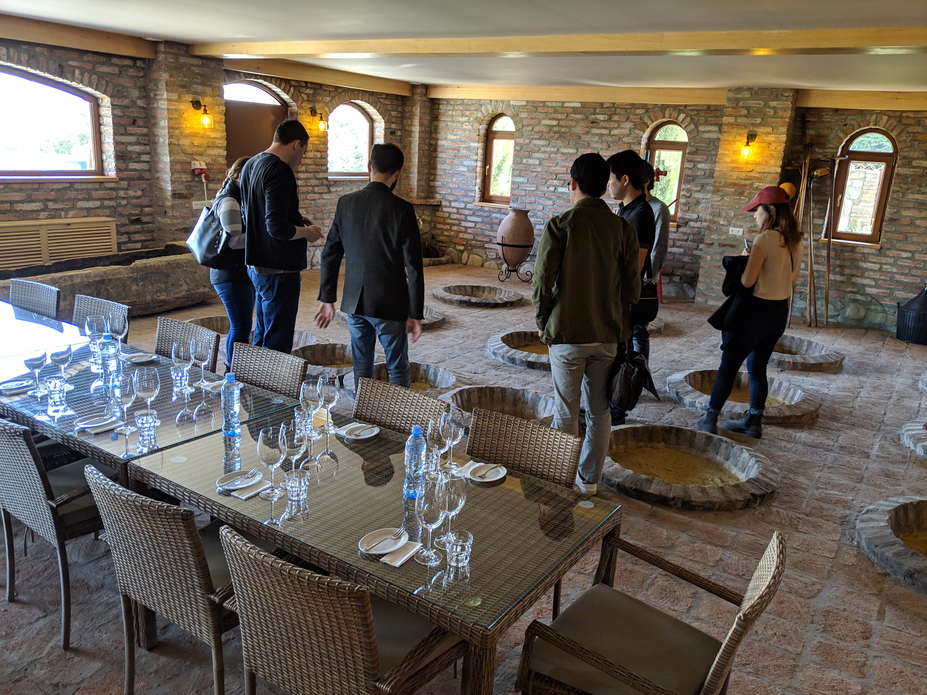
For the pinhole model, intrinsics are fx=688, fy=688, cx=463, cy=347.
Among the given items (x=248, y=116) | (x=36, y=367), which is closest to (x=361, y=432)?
(x=36, y=367)

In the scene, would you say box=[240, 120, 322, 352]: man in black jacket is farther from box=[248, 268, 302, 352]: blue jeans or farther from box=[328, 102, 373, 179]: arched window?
box=[328, 102, 373, 179]: arched window

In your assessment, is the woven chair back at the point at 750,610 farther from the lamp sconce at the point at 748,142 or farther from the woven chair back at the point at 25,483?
Result: the lamp sconce at the point at 748,142

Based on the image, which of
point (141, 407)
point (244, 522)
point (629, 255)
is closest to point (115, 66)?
point (141, 407)

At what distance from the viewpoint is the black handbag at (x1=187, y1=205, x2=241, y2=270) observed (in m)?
4.17

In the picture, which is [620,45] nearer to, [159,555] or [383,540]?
[383,540]

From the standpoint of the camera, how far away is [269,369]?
3340 millimetres

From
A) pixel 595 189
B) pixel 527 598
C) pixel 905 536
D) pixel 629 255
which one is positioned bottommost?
pixel 905 536

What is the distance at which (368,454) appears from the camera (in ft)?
8.22

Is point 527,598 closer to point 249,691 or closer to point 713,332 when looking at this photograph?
point 249,691

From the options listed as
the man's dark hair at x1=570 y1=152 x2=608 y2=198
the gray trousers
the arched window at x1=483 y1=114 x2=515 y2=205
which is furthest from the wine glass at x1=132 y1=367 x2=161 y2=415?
the arched window at x1=483 y1=114 x2=515 y2=205

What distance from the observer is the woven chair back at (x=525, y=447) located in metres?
2.49

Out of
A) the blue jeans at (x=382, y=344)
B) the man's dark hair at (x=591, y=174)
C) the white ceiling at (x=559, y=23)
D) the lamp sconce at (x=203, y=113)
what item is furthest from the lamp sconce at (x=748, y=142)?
the lamp sconce at (x=203, y=113)

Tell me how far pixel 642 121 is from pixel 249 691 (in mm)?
9502

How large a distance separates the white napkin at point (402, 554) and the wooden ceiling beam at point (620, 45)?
4.94 metres
